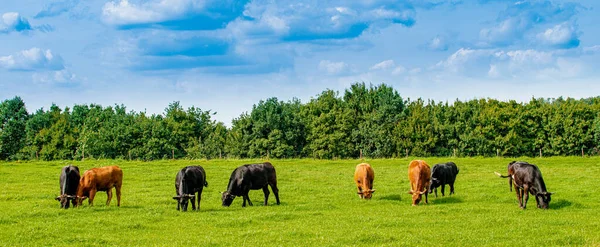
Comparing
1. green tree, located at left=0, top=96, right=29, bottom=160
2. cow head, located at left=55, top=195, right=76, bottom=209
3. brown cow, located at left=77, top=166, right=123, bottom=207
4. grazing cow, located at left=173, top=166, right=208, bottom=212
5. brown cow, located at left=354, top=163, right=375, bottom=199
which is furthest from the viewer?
green tree, located at left=0, top=96, right=29, bottom=160

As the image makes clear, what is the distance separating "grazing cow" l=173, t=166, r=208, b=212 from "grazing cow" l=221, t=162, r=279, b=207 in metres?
1.38

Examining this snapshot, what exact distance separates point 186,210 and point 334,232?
8396mm

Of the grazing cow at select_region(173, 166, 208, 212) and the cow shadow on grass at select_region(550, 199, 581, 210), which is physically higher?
the grazing cow at select_region(173, 166, 208, 212)

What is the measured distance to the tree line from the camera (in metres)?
80.8

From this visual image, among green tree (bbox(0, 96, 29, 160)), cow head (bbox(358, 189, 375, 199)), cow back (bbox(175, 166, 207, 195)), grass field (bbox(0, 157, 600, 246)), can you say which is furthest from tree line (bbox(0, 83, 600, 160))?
cow back (bbox(175, 166, 207, 195))

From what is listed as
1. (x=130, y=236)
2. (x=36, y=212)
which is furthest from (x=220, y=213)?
(x=36, y=212)

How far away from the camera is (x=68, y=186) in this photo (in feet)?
87.9

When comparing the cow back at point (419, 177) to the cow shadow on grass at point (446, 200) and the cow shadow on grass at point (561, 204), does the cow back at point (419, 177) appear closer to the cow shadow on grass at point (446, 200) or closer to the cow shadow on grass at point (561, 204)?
the cow shadow on grass at point (446, 200)

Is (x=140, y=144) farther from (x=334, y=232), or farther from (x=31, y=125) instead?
(x=334, y=232)

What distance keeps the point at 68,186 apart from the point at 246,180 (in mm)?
8296

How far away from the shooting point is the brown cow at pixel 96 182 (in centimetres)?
2673

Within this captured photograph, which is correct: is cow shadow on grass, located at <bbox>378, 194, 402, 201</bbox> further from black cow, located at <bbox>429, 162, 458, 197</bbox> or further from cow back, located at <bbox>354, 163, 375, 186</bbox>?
black cow, located at <bbox>429, 162, 458, 197</bbox>

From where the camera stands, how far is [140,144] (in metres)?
94.2

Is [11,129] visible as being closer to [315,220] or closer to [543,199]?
[315,220]
